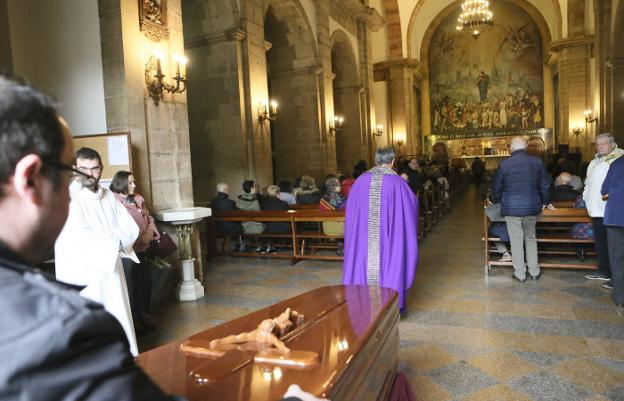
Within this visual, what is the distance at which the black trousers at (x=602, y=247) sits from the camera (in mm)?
5531

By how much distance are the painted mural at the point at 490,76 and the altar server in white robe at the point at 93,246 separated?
26052mm

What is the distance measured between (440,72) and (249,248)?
2192cm

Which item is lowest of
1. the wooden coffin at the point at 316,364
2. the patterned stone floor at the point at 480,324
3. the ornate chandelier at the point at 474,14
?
the patterned stone floor at the point at 480,324

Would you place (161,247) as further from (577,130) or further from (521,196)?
(577,130)

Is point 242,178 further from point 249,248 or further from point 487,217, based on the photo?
point 487,217

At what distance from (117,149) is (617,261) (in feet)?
17.4

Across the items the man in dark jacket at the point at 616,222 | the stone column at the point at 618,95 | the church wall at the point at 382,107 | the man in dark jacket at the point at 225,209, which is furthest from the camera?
the church wall at the point at 382,107

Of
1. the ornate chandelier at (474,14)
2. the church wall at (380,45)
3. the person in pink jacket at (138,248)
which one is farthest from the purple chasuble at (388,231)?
the ornate chandelier at (474,14)

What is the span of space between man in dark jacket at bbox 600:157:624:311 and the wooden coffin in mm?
3165

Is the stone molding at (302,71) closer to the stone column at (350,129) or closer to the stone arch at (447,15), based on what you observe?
the stone column at (350,129)

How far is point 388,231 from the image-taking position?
14.7 feet

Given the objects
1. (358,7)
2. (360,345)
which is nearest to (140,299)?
(360,345)

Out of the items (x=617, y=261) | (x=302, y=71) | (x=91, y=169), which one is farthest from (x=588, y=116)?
(x=91, y=169)

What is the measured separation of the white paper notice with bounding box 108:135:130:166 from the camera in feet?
16.8
